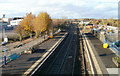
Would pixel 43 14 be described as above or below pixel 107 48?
above

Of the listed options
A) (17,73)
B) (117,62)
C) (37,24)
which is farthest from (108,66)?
(37,24)

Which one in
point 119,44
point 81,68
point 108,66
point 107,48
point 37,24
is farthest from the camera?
point 37,24

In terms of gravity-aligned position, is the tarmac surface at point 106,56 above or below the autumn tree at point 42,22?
below

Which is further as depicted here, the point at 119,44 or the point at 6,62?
the point at 119,44

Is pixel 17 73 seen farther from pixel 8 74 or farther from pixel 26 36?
pixel 26 36

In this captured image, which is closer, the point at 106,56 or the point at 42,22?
the point at 106,56

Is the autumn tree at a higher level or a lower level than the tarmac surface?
higher

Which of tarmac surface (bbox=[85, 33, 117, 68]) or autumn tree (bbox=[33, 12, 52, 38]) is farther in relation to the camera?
autumn tree (bbox=[33, 12, 52, 38])

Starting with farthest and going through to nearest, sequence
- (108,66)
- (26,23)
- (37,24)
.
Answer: (26,23)
(37,24)
(108,66)

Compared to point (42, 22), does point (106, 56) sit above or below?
below

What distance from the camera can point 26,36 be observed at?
140 ft

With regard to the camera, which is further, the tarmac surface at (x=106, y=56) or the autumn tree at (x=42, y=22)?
the autumn tree at (x=42, y=22)

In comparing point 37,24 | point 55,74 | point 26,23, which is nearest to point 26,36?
point 26,23

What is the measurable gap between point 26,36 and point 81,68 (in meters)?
Answer: 29.6
